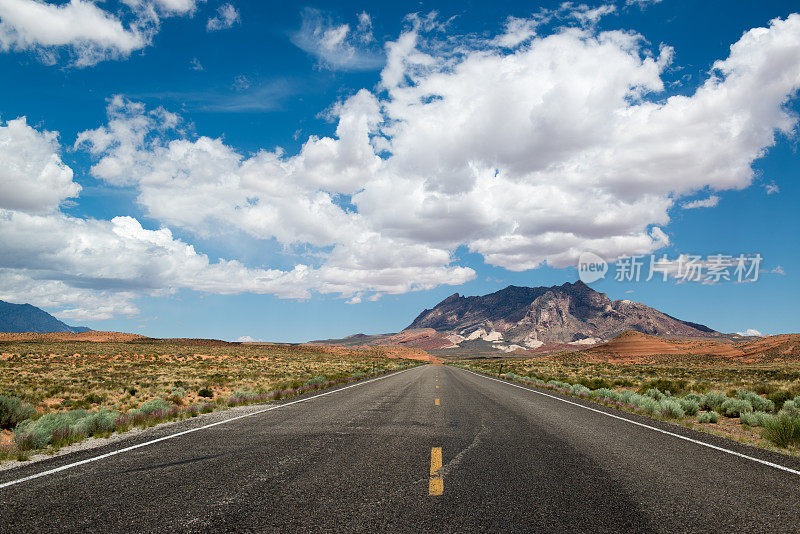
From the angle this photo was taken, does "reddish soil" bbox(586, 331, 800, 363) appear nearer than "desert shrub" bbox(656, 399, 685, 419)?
No

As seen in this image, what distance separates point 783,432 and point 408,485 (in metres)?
9.37

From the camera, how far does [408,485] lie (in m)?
5.13

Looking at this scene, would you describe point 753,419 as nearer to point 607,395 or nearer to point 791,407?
point 791,407

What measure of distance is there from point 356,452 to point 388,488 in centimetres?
201

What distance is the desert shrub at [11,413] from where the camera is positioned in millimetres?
11882

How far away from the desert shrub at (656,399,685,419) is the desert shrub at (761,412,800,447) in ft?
9.90

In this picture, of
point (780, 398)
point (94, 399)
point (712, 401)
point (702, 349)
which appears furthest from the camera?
point (702, 349)

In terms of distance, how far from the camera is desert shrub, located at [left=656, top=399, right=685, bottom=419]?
1269 centimetres

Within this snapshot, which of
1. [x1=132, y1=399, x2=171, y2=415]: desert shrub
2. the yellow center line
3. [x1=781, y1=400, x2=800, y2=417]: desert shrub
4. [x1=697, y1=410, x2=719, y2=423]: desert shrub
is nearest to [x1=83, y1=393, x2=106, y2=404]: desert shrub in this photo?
[x1=132, y1=399, x2=171, y2=415]: desert shrub

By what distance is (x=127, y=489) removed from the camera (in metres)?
5.06

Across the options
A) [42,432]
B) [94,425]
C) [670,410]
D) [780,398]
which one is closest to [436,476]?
[42,432]

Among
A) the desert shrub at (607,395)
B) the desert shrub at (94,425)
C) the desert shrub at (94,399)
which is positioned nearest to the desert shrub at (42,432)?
the desert shrub at (94,425)

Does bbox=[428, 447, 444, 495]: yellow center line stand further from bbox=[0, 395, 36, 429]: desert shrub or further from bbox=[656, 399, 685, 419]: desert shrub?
bbox=[0, 395, 36, 429]: desert shrub

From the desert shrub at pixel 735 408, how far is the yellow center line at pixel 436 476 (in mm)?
12935
